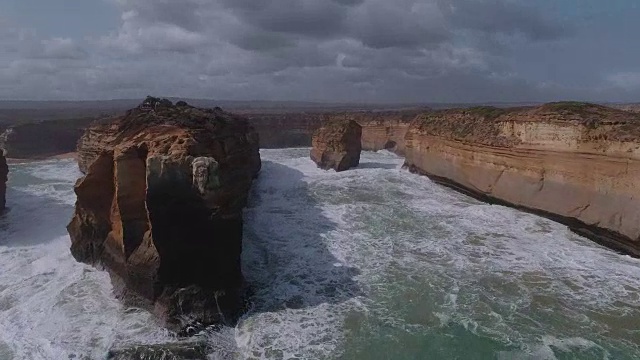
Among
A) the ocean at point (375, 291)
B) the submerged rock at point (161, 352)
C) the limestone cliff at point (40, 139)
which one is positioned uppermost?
the limestone cliff at point (40, 139)

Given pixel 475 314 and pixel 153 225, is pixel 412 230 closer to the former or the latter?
pixel 475 314

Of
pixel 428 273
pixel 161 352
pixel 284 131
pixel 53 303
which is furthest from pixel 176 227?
pixel 284 131

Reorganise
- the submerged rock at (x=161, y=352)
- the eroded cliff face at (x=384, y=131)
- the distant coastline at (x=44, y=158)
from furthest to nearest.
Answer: the eroded cliff face at (x=384, y=131)
the distant coastline at (x=44, y=158)
the submerged rock at (x=161, y=352)

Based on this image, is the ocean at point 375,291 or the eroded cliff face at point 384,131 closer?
the ocean at point 375,291

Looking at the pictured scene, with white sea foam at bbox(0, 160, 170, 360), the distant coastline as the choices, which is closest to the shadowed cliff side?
the distant coastline

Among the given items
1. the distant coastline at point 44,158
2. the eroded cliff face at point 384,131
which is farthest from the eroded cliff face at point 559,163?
the distant coastline at point 44,158

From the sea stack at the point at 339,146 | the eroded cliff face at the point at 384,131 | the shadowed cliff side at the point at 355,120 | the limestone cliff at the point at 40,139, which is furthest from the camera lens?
the shadowed cliff side at the point at 355,120

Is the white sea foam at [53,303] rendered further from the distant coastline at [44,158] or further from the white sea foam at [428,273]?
the distant coastline at [44,158]

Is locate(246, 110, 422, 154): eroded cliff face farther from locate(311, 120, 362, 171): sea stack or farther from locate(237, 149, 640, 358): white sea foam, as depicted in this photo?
locate(237, 149, 640, 358): white sea foam
